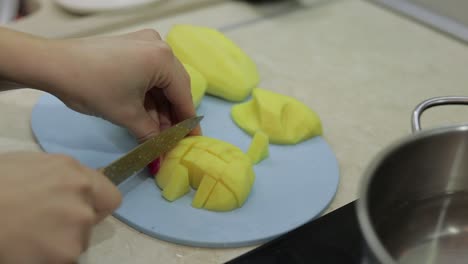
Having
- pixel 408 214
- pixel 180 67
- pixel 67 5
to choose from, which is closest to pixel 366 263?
pixel 408 214

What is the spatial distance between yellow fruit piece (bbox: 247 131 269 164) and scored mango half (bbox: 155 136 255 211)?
4 cm

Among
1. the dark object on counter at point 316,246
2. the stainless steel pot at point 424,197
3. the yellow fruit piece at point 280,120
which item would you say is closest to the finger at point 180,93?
the yellow fruit piece at point 280,120

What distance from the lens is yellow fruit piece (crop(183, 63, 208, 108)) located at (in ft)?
3.24

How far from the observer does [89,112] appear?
841mm

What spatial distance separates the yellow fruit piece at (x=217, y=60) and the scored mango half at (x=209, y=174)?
7.6 inches

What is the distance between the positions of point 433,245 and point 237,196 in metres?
0.26

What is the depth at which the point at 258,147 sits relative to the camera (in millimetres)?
895

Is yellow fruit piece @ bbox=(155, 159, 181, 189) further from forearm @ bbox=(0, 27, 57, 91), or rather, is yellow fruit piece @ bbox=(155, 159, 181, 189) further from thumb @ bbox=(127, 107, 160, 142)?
forearm @ bbox=(0, 27, 57, 91)

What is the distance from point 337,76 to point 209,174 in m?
0.44

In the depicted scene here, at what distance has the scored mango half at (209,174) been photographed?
31.5 inches

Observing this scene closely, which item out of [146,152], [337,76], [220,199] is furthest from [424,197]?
[337,76]

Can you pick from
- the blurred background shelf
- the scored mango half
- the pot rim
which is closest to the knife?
the scored mango half

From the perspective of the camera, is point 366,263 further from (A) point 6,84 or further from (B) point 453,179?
(A) point 6,84

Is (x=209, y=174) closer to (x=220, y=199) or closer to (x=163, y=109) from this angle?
(x=220, y=199)
